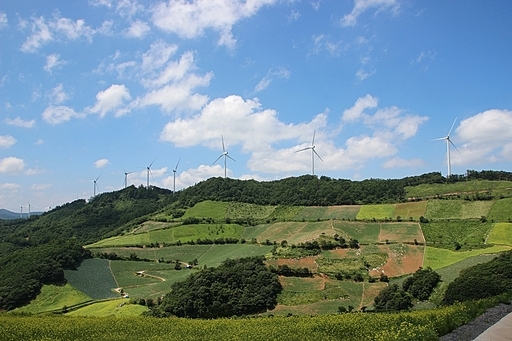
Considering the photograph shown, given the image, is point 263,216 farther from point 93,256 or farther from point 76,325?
point 76,325

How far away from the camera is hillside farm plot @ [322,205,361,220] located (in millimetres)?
144975

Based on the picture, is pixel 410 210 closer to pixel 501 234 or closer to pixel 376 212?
pixel 376 212

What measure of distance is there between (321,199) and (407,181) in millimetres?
40603

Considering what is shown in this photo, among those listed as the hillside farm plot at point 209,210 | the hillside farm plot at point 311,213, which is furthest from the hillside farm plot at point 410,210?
the hillside farm plot at point 209,210

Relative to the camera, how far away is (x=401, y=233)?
11412 centimetres

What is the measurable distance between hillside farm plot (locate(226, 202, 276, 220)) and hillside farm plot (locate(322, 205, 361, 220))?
2591 centimetres

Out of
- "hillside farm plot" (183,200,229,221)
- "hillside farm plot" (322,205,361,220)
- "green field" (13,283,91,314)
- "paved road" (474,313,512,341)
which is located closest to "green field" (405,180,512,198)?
"hillside farm plot" (322,205,361,220)

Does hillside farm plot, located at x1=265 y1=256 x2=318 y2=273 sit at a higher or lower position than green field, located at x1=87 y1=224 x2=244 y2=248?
lower

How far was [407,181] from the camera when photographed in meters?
Answer: 188

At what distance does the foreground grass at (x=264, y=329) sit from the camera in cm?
2497

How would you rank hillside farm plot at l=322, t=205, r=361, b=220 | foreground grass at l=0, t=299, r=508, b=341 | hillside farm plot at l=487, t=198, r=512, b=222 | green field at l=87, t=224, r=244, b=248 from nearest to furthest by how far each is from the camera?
1. foreground grass at l=0, t=299, r=508, b=341
2. hillside farm plot at l=487, t=198, r=512, b=222
3. hillside farm plot at l=322, t=205, r=361, b=220
4. green field at l=87, t=224, r=244, b=248

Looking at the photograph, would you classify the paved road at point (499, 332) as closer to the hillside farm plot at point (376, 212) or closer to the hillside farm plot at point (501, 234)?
the hillside farm plot at point (501, 234)

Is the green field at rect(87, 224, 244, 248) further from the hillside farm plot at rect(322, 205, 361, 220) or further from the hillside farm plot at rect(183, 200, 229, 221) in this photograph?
the hillside farm plot at rect(322, 205, 361, 220)

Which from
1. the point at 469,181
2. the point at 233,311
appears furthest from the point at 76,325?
the point at 469,181
